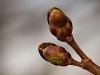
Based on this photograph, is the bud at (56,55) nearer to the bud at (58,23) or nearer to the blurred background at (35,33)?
the bud at (58,23)

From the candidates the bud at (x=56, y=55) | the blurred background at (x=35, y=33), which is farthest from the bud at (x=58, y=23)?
the blurred background at (x=35, y=33)

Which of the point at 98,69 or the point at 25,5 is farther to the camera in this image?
the point at 25,5

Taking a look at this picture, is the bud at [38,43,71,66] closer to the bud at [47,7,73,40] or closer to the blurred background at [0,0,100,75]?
the bud at [47,7,73,40]

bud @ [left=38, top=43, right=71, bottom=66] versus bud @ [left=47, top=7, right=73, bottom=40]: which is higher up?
bud @ [left=47, top=7, right=73, bottom=40]

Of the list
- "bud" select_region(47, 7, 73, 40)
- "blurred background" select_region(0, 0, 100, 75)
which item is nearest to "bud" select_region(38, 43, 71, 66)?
"bud" select_region(47, 7, 73, 40)

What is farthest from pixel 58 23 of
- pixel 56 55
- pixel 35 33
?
pixel 35 33

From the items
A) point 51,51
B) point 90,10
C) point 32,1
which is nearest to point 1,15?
point 32,1

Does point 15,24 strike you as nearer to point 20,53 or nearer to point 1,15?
point 1,15
